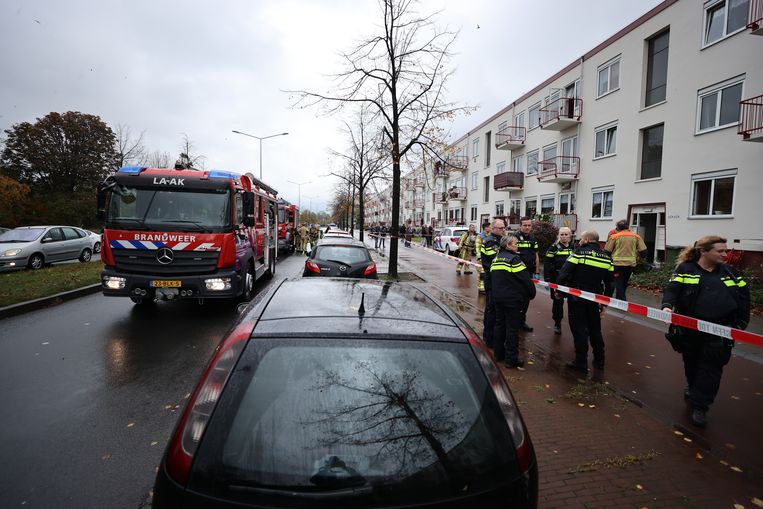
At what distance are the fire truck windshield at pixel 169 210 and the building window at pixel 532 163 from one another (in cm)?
2302

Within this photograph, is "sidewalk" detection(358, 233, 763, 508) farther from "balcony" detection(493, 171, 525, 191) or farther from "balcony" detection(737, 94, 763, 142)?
"balcony" detection(493, 171, 525, 191)

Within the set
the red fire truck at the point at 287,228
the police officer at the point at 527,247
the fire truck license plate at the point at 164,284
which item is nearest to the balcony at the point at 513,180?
the red fire truck at the point at 287,228

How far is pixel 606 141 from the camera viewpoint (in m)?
19.4

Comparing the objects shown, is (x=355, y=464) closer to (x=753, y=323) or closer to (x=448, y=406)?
(x=448, y=406)

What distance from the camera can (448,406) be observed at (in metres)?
1.75

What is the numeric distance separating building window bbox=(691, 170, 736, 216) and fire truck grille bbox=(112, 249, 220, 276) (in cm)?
1583

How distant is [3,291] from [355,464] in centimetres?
1146

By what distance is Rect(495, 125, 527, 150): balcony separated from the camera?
27.6 metres

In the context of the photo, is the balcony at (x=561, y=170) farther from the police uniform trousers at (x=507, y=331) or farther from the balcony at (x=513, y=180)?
the police uniform trousers at (x=507, y=331)

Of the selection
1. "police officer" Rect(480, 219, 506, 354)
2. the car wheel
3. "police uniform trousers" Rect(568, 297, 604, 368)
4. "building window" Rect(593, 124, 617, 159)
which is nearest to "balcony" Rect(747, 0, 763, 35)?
"building window" Rect(593, 124, 617, 159)

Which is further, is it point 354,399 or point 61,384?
point 61,384

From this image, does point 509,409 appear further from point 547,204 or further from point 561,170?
point 547,204

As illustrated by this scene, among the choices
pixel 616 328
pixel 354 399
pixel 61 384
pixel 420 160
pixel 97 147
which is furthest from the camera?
pixel 97 147

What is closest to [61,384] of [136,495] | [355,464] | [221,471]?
[136,495]
